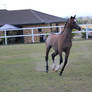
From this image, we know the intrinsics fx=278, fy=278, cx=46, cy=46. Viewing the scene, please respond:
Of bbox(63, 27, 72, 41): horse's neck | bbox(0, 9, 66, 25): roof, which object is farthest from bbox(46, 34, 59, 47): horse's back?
bbox(0, 9, 66, 25): roof

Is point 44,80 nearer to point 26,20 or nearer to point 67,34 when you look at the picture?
point 67,34

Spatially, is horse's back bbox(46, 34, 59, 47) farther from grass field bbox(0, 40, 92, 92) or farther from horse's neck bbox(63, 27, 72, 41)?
grass field bbox(0, 40, 92, 92)

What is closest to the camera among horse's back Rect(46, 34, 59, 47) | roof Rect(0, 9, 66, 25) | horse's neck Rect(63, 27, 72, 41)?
horse's neck Rect(63, 27, 72, 41)

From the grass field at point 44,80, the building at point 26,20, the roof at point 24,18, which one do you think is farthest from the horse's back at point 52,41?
the roof at point 24,18

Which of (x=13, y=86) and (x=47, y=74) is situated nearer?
(x=13, y=86)

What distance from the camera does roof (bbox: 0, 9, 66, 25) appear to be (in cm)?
3162

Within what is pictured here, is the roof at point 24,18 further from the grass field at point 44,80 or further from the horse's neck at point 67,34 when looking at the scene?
the horse's neck at point 67,34

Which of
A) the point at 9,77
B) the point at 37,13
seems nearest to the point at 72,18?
the point at 9,77

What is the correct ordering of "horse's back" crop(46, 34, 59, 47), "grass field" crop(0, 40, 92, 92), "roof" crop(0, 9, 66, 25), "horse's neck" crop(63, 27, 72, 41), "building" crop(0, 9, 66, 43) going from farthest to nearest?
"roof" crop(0, 9, 66, 25), "building" crop(0, 9, 66, 43), "horse's back" crop(46, 34, 59, 47), "horse's neck" crop(63, 27, 72, 41), "grass field" crop(0, 40, 92, 92)

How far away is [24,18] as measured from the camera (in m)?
32.9

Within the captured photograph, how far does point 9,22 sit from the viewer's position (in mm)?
32344

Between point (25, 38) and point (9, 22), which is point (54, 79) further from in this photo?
point (9, 22)

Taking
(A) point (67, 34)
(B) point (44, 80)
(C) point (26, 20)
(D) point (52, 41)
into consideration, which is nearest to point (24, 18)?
(C) point (26, 20)

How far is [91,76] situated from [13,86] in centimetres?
261
